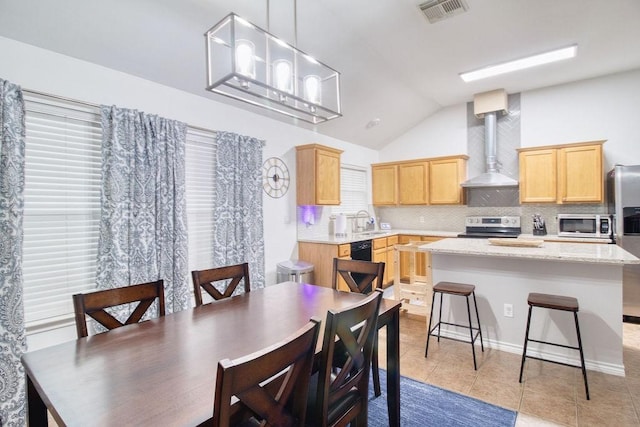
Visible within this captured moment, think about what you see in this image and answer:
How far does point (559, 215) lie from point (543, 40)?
240 cm

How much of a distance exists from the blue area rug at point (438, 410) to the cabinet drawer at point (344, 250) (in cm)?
207

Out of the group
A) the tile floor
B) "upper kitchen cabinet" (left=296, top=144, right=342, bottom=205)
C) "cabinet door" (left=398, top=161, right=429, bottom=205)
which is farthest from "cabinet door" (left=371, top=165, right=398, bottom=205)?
the tile floor

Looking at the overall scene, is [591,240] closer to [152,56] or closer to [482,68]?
[482,68]

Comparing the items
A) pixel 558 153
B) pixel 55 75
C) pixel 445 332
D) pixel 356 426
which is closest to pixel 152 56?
pixel 55 75

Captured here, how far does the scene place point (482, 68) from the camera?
164 inches

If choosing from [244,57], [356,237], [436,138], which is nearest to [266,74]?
[244,57]

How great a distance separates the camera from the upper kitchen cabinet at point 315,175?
4.45m

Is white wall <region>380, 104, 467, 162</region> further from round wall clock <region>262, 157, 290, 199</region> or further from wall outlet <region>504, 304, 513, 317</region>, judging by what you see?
wall outlet <region>504, 304, 513, 317</region>

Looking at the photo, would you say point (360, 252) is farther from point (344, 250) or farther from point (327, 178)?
point (327, 178)

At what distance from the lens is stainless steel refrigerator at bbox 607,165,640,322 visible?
12.1 feet

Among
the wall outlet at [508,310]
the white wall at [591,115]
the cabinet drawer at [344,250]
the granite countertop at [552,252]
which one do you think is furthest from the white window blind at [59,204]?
the white wall at [591,115]

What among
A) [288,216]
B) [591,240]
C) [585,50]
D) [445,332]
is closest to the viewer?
[445,332]

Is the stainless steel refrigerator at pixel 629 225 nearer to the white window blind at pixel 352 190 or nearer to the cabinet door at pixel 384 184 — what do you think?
the cabinet door at pixel 384 184

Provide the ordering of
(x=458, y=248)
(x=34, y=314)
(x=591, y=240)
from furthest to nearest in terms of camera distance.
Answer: (x=591, y=240) < (x=458, y=248) < (x=34, y=314)
